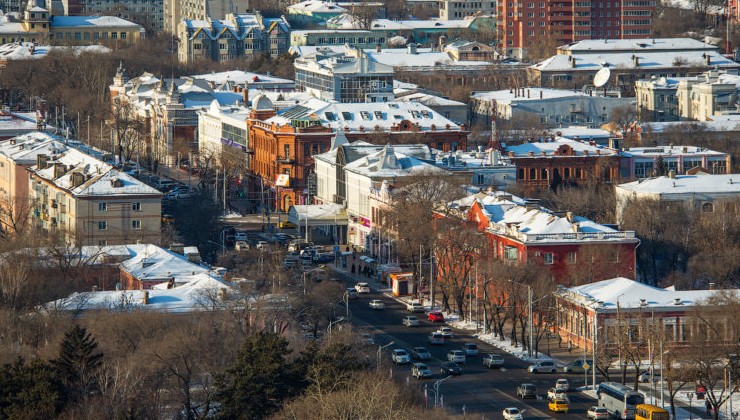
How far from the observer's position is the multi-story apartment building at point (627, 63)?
14100 cm

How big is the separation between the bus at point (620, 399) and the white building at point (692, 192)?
24459 millimetres

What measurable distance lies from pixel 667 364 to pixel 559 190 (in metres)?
33.5

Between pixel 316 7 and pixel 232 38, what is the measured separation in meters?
21.7

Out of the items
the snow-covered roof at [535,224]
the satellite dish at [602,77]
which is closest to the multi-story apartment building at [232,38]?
the satellite dish at [602,77]

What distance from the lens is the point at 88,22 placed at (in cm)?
17400

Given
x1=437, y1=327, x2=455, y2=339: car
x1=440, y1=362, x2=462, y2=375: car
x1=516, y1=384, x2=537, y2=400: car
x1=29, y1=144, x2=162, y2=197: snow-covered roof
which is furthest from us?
x1=29, y1=144, x2=162, y2=197: snow-covered roof

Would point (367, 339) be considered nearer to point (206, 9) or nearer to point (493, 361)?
point (493, 361)

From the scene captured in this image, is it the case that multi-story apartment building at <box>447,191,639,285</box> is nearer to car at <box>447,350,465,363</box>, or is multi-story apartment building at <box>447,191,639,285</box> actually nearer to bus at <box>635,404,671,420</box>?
car at <box>447,350,465,363</box>

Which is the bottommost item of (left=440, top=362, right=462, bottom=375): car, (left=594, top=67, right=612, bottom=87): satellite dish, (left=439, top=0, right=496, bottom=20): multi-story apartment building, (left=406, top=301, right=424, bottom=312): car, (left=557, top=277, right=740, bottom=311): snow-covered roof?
(left=440, top=362, right=462, bottom=375): car

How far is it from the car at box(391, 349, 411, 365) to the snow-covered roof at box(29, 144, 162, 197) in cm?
1725

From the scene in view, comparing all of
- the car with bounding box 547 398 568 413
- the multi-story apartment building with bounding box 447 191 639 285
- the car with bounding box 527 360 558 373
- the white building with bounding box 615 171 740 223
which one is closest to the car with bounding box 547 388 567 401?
the car with bounding box 547 398 568 413

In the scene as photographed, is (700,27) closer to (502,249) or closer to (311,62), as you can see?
(311,62)

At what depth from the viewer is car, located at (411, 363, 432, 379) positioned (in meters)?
63.0

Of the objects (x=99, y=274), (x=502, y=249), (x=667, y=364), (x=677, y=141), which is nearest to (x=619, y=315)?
(x=667, y=364)
